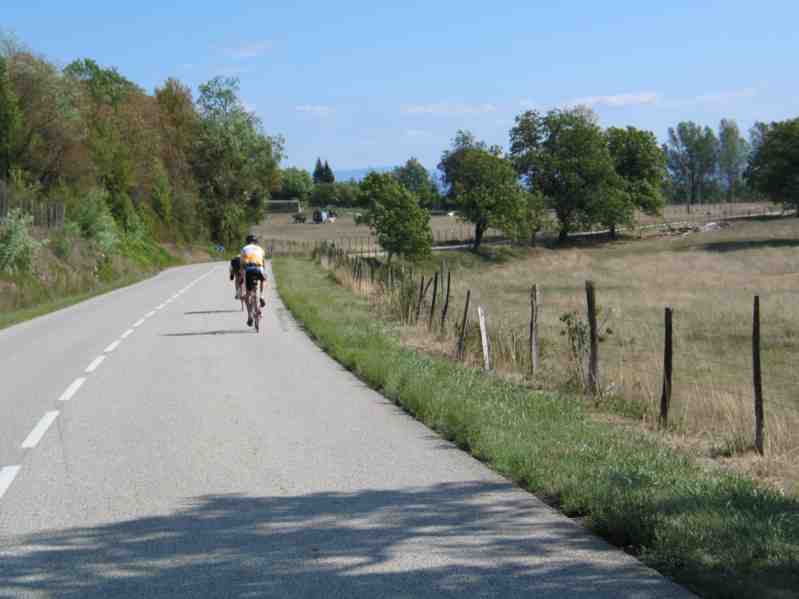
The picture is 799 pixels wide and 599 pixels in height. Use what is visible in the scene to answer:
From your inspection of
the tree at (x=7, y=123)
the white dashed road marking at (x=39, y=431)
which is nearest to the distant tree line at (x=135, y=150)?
the tree at (x=7, y=123)

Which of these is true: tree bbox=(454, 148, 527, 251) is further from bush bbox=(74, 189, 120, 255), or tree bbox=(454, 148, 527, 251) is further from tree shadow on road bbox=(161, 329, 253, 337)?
tree shadow on road bbox=(161, 329, 253, 337)

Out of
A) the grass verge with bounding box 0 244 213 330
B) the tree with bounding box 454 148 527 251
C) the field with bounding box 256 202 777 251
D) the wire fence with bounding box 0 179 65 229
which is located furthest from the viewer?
the field with bounding box 256 202 777 251

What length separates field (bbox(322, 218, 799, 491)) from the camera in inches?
434

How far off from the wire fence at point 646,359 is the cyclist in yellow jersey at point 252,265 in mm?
3293

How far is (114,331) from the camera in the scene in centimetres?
2131

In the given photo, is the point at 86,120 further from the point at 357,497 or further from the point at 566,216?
the point at 357,497

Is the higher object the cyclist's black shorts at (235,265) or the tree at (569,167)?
the tree at (569,167)

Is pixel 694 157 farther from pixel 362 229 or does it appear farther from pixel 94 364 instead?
pixel 94 364

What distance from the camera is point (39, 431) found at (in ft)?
31.8

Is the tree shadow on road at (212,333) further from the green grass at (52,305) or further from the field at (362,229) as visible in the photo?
the field at (362,229)

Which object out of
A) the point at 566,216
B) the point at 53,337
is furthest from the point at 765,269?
the point at 53,337

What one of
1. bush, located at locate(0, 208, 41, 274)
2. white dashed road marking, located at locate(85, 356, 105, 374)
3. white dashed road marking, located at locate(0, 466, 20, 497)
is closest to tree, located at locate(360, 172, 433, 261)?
bush, located at locate(0, 208, 41, 274)

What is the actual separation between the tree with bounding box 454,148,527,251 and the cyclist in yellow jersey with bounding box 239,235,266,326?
7344 centimetres

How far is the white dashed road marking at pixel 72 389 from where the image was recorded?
1191 centimetres
